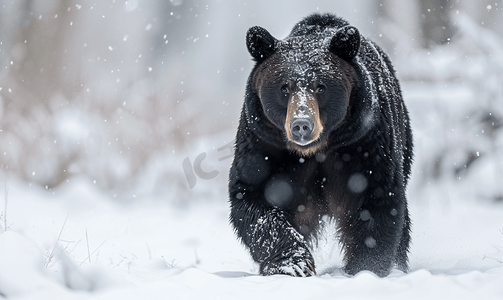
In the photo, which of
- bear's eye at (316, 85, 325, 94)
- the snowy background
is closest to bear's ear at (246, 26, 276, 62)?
bear's eye at (316, 85, 325, 94)

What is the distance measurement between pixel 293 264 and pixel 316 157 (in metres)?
0.93

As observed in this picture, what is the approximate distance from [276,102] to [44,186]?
7834mm

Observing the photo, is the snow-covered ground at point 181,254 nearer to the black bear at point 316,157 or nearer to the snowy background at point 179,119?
the snowy background at point 179,119

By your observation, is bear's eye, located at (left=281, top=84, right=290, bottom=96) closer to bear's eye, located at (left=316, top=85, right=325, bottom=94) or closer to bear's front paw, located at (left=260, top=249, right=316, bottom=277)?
bear's eye, located at (left=316, top=85, right=325, bottom=94)

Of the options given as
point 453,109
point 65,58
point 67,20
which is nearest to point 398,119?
point 453,109

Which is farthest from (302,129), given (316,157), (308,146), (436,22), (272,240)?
(436,22)

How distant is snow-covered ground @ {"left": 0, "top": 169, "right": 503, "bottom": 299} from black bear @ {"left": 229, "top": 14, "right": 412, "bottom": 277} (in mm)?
360

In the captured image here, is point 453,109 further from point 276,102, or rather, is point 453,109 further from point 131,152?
point 276,102

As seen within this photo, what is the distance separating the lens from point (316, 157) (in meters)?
3.96

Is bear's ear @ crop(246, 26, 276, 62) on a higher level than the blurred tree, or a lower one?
lower

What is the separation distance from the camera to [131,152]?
11.5m

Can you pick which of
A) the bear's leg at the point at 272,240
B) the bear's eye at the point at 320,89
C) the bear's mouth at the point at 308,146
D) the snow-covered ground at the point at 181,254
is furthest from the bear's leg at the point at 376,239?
the bear's eye at the point at 320,89

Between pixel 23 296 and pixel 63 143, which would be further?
pixel 63 143

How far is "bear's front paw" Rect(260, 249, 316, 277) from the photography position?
11.0ft
